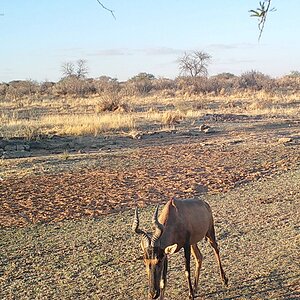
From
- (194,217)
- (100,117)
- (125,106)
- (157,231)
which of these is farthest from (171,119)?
(157,231)

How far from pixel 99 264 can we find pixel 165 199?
391cm

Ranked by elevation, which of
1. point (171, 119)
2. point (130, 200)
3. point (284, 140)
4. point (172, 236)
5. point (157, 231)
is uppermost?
point (157, 231)

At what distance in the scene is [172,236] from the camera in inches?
213

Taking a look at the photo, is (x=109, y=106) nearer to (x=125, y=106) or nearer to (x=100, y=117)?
(x=125, y=106)

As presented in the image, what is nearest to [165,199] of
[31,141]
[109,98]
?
[31,141]

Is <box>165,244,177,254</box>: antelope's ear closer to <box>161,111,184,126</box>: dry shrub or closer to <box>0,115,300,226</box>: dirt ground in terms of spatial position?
<box>0,115,300,226</box>: dirt ground

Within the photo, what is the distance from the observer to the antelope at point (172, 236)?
5035 mm

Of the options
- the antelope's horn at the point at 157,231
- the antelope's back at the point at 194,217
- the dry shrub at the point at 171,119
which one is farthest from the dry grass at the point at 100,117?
the antelope's horn at the point at 157,231

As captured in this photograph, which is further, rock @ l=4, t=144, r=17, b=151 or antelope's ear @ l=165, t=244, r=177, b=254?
rock @ l=4, t=144, r=17, b=151

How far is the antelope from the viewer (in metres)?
5.04

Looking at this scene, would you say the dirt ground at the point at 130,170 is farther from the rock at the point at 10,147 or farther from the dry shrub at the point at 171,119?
the dry shrub at the point at 171,119

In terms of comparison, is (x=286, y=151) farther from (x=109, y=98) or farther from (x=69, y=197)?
(x=109, y=98)

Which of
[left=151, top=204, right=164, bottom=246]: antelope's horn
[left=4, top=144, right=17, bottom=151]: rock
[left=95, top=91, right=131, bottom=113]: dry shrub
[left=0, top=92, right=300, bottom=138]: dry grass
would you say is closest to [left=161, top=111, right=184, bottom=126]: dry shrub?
[left=0, top=92, right=300, bottom=138]: dry grass

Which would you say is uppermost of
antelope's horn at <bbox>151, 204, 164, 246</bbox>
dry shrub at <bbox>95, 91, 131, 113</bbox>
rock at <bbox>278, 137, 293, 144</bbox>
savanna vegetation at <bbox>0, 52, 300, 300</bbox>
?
dry shrub at <bbox>95, 91, 131, 113</bbox>
